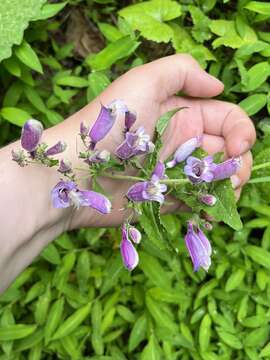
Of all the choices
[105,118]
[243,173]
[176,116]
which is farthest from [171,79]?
[105,118]

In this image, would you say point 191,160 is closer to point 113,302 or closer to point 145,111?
point 145,111

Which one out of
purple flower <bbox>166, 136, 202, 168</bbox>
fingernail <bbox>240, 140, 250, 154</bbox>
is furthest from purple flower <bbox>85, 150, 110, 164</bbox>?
fingernail <bbox>240, 140, 250, 154</bbox>

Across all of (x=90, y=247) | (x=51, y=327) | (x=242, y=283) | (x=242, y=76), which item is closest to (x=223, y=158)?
(x=242, y=76)

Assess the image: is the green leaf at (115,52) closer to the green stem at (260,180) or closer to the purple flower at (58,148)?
the green stem at (260,180)

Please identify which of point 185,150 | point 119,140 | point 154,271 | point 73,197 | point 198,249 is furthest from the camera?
point 154,271

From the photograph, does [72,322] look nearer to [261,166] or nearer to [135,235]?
[135,235]

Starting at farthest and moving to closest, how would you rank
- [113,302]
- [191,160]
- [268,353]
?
1. [113,302]
2. [268,353]
3. [191,160]

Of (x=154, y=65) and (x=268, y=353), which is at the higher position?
(x=154, y=65)
